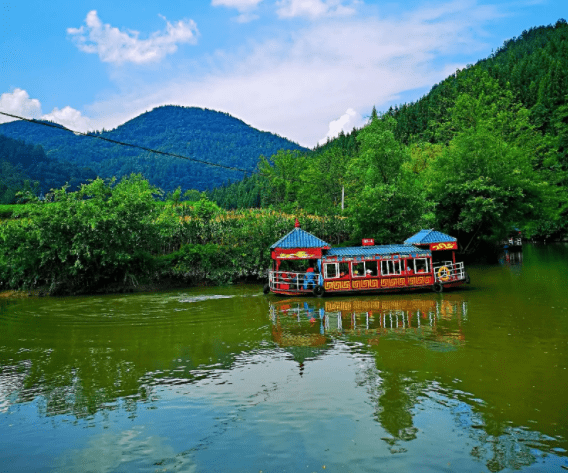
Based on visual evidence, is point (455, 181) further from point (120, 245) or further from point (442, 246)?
point (120, 245)

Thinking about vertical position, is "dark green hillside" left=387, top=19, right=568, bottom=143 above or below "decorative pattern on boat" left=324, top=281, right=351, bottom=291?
above

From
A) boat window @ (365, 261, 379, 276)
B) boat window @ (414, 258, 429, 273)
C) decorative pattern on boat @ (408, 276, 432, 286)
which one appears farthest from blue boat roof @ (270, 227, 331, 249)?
boat window @ (414, 258, 429, 273)

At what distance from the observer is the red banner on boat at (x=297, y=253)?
950 inches

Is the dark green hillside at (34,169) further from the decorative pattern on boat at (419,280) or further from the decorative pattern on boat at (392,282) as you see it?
the decorative pattern on boat at (419,280)

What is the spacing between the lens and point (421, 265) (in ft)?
81.7

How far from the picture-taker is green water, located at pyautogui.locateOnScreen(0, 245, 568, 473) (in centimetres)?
683

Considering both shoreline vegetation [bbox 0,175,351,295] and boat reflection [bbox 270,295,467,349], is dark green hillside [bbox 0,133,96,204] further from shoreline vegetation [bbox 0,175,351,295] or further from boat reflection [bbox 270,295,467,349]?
boat reflection [bbox 270,295,467,349]

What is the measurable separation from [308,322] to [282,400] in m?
8.19

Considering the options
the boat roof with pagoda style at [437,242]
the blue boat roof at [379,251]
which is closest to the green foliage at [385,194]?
the boat roof with pagoda style at [437,242]

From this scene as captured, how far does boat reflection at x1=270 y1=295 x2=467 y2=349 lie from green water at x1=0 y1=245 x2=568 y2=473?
0.11 m

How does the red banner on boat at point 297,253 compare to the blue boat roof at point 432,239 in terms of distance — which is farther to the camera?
the blue boat roof at point 432,239

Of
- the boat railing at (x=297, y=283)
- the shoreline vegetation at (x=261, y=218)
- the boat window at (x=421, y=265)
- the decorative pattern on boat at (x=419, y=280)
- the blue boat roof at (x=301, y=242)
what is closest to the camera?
the decorative pattern on boat at (x=419, y=280)

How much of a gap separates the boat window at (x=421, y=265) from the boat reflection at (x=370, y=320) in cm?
252

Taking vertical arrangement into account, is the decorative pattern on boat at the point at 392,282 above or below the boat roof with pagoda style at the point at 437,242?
below
